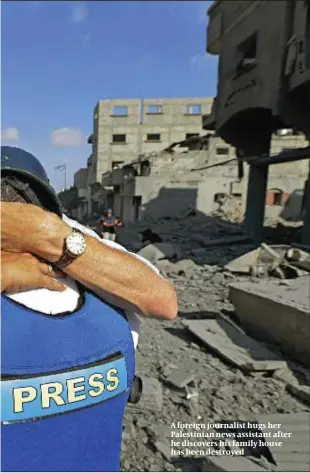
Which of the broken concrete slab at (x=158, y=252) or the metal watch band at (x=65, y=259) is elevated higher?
the metal watch band at (x=65, y=259)

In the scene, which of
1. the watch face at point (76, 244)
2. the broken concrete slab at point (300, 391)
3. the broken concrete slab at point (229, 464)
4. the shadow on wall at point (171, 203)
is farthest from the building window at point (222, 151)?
the watch face at point (76, 244)

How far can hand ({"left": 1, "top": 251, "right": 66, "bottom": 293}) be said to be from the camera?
3.05 ft

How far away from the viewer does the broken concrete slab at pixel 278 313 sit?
4527mm

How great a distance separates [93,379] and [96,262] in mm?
326

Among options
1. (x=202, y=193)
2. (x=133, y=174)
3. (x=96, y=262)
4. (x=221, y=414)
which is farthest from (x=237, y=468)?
(x=133, y=174)

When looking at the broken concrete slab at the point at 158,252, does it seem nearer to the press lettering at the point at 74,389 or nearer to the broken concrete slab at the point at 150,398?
the broken concrete slab at the point at 150,398

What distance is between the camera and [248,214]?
15.2 metres

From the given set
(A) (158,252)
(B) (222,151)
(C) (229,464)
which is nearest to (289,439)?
(C) (229,464)

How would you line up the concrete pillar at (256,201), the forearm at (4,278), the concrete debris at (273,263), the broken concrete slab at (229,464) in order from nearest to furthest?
the forearm at (4,278) → the broken concrete slab at (229,464) → the concrete debris at (273,263) → the concrete pillar at (256,201)

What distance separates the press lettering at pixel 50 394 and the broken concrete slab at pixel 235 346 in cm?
365

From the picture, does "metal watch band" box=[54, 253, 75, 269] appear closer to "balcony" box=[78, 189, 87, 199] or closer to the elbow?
the elbow

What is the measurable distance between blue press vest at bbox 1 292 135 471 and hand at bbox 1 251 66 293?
2.0 inches

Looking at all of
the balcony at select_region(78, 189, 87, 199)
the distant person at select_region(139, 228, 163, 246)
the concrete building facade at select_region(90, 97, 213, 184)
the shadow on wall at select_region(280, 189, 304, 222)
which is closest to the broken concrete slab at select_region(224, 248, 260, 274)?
the distant person at select_region(139, 228, 163, 246)

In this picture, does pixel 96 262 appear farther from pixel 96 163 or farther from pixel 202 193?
pixel 96 163
